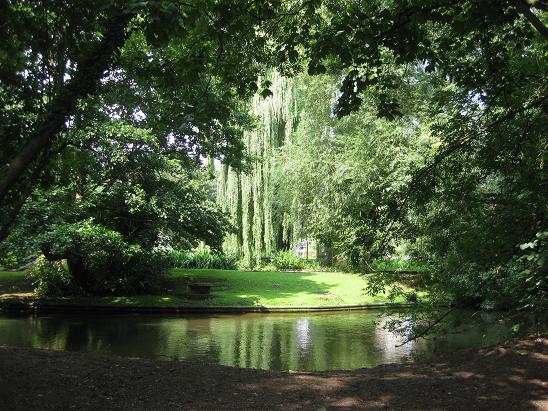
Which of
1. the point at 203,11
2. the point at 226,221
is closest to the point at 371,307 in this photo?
the point at 226,221

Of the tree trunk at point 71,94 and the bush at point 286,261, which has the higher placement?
the tree trunk at point 71,94

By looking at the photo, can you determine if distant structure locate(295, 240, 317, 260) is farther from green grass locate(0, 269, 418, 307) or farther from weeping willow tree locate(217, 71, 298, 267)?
green grass locate(0, 269, 418, 307)

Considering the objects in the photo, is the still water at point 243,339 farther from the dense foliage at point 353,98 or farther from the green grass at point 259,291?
the dense foliage at point 353,98

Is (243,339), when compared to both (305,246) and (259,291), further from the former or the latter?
(305,246)

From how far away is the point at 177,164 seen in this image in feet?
49.9

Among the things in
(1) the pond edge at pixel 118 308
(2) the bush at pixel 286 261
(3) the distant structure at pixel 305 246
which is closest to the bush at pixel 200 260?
(2) the bush at pixel 286 261

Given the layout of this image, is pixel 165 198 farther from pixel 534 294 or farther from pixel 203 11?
pixel 534 294

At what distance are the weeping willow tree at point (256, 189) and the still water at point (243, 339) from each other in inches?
389

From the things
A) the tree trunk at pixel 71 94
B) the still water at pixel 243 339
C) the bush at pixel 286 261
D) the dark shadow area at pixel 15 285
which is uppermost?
the tree trunk at pixel 71 94

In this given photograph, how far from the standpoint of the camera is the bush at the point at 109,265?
13447mm

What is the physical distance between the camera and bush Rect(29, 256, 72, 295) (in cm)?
1585

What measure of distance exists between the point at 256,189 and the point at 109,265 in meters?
9.92

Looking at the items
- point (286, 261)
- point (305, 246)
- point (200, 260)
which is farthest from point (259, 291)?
point (305, 246)

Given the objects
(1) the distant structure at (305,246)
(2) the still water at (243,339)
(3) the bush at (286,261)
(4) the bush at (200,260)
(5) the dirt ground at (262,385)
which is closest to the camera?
(5) the dirt ground at (262,385)
